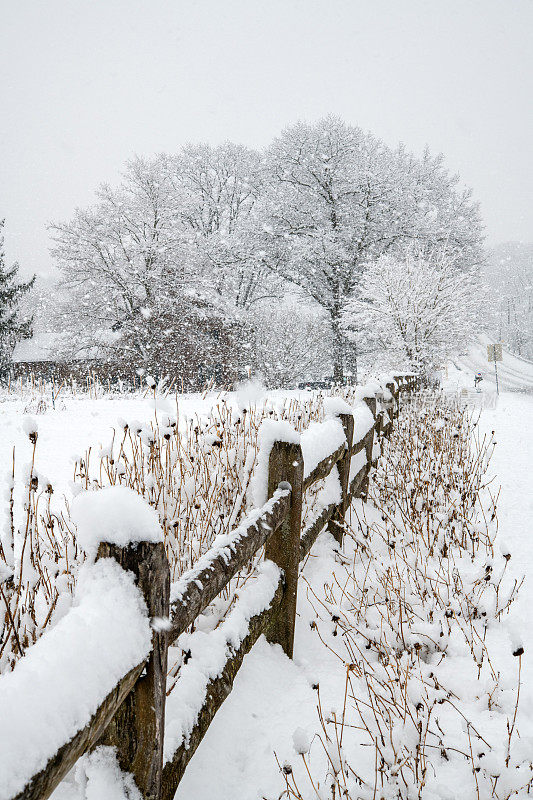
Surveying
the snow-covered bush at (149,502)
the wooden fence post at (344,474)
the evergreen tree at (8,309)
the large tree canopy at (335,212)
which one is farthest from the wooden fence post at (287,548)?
the evergreen tree at (8,309)

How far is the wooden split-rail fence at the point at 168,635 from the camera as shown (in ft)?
2.60

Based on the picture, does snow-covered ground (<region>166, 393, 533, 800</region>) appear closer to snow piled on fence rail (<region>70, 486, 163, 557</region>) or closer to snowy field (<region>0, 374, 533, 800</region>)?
snowy field (<region>0, 374, 533, 800</region>)

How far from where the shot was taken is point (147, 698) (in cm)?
99

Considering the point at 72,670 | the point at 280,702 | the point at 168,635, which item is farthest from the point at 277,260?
the point at 72,670

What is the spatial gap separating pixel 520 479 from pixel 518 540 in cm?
205

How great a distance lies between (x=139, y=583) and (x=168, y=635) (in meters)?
0.23

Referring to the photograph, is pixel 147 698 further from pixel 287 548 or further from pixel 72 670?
pixel 287 548

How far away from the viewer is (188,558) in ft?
8.75

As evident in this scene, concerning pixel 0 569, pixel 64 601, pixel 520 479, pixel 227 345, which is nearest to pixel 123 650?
pixel 0 569

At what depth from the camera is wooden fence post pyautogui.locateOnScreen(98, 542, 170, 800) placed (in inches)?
35.3

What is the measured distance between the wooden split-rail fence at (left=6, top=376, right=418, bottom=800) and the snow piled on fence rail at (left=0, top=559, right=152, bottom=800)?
2 centimetres

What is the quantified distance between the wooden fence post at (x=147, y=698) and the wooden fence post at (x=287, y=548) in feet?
3.91

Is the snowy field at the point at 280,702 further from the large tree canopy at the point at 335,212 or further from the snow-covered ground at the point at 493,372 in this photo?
the snow-covered ground at the point at 493,372

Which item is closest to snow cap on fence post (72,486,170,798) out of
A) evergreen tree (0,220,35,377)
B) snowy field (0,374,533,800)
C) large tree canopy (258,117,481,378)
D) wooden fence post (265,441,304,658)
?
snowy field (0,374,533,800)
